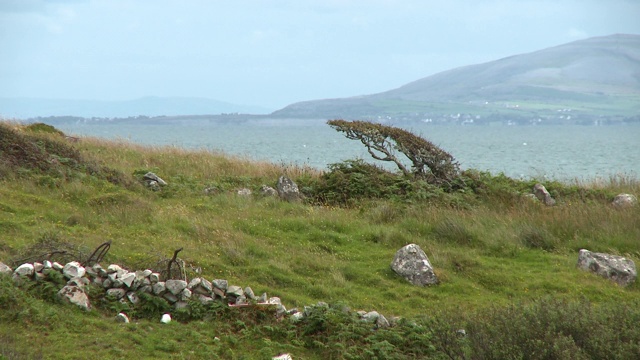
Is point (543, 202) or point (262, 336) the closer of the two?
point (262, 336)

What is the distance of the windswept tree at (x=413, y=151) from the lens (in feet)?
74.0

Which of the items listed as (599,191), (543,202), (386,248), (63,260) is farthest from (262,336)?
(599,191)

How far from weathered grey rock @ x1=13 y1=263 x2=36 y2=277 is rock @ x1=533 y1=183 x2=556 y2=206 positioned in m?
15.1

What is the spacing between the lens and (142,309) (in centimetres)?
1056

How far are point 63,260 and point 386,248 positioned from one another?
22.5 ft

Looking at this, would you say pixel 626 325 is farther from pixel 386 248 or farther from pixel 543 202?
pixel 543 202

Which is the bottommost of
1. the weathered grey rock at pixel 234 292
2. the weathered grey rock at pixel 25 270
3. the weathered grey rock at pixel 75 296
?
the weathered grey rock at pixel 234 292

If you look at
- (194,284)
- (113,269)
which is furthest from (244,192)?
(194,284)

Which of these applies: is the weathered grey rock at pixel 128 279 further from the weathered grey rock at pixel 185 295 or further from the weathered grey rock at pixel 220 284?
the weathered grey rock at pixel 220 284

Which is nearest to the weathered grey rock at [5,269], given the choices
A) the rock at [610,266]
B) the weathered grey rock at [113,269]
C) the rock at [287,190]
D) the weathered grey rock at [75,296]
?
the weathered grey rock at [75,296]

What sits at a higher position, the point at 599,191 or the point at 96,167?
the point at 96,167

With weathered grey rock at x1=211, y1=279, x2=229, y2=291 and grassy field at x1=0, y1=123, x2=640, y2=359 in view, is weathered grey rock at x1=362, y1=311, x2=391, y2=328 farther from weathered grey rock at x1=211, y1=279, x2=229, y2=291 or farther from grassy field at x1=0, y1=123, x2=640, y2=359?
weathered grey rock at x1=211, y1=279, x2=229, y2=291

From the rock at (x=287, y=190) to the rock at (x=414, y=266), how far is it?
6.93 m

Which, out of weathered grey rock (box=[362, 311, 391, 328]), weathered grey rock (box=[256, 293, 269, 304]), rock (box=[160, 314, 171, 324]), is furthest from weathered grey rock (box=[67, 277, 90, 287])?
weathered grey rock (box=[362, 311, 391, 328])
